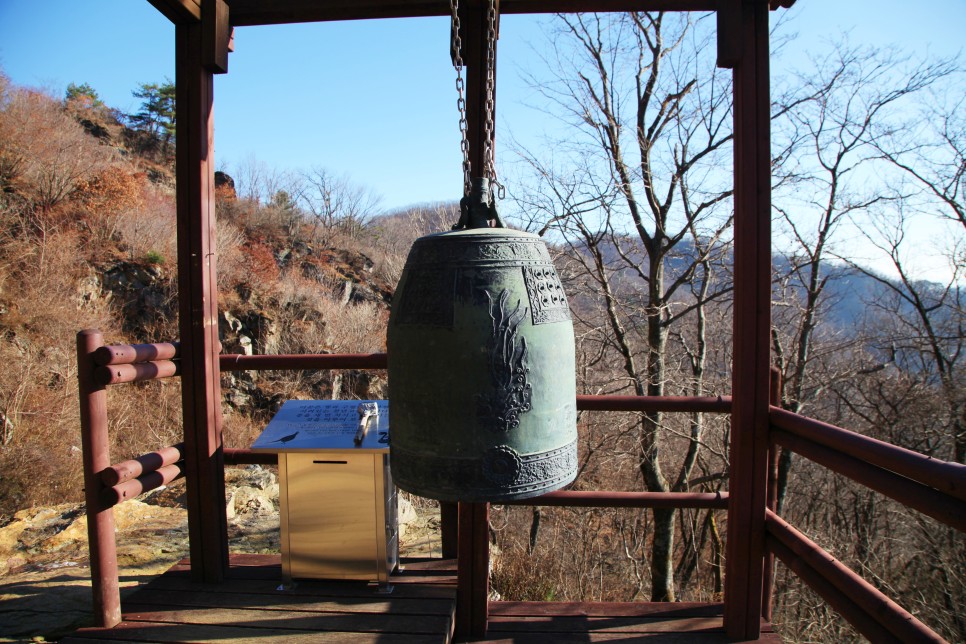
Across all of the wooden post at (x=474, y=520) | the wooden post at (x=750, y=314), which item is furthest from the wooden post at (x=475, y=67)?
the wooden post at (x=750, y=314)

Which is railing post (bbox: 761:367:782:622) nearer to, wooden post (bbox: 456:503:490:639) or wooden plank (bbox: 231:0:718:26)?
wooden post (bbox: 456:503:490:639)

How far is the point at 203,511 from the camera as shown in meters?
2.99

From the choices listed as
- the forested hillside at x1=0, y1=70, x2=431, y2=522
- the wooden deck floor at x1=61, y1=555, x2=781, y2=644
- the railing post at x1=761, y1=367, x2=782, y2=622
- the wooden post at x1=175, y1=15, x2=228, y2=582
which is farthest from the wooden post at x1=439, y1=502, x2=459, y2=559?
the forested hillside at x1=0, y1=70, x2=431, y2=522

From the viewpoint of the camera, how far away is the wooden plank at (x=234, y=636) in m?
2.44

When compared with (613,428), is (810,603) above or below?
below

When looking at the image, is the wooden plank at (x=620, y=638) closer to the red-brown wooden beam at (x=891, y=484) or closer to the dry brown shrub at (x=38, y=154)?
the red-brown wooden beam at (x=891, y=484)

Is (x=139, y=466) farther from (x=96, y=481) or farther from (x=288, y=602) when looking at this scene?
(x=288, y=602)

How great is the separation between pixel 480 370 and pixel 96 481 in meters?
1.81

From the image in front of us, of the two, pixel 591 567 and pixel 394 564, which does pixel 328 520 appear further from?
pixel 591 567

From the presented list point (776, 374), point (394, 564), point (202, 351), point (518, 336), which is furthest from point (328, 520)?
point (776, 374)

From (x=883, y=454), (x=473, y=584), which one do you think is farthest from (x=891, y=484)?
(x=473, y=584)

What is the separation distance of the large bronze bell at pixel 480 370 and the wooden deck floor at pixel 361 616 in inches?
41.1

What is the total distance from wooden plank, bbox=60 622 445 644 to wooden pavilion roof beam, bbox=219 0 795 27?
109 inches

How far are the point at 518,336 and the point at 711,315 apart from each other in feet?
44.8
